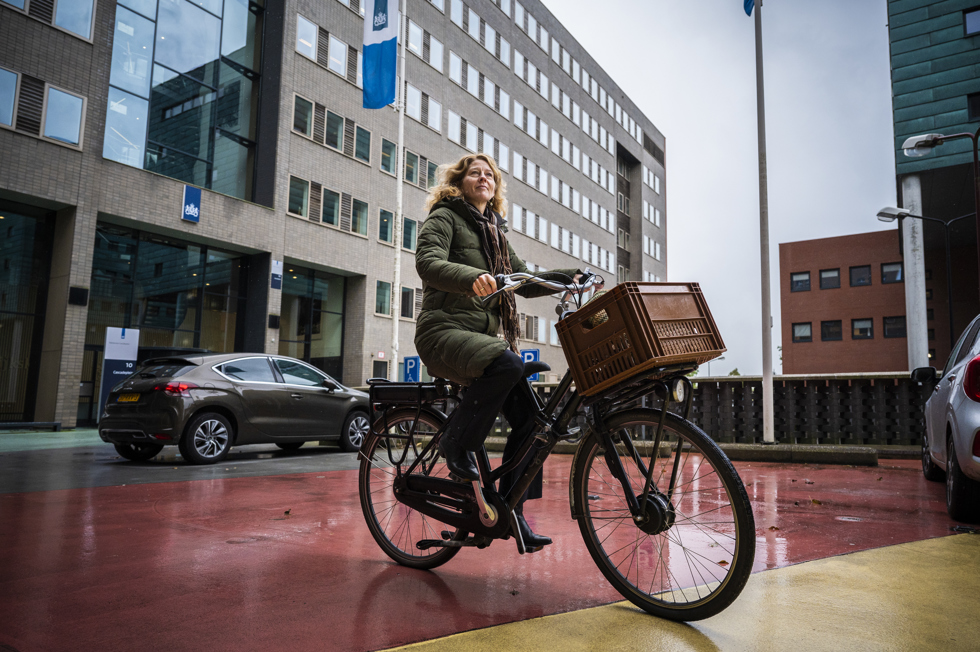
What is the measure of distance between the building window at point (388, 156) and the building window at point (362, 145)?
2.78 ft

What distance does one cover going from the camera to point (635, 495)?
289 centimetres

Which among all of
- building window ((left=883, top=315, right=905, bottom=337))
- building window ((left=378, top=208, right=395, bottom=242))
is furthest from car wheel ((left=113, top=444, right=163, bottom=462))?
building window ((left=883, top=315, right=905, bottom=337))

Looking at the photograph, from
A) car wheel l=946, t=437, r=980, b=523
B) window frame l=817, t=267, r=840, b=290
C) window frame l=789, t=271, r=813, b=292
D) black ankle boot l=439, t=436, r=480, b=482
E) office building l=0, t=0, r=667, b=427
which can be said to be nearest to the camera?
black ankle boot l=439, t=436, r=480, b=482

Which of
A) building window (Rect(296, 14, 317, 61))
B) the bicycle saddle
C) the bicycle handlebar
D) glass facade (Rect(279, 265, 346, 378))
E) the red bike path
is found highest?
building window (Rect(296, 14, 317, 61))

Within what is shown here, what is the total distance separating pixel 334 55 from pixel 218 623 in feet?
94.3

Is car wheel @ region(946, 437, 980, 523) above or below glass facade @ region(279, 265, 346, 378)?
below

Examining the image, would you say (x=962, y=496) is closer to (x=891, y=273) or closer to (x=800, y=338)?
(x=800, y=338)

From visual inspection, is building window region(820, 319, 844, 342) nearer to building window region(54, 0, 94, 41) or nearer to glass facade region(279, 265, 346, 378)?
glass facade region(279, 265, 346, 378)

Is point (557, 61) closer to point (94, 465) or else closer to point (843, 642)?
point (94, 465)

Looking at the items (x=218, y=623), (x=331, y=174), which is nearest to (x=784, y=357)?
(x=331, y=174)

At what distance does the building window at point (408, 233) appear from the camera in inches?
1260

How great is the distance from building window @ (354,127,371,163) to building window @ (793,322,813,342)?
3928cm

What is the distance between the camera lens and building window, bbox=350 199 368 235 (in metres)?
28.8

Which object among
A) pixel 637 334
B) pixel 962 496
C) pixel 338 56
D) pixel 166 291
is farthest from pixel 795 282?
pixel 637 334
